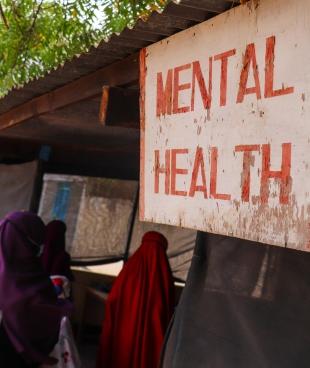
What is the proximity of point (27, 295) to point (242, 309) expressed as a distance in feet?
7.13

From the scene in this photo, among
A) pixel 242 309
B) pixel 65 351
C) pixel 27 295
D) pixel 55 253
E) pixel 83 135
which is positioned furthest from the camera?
pixel 55 253

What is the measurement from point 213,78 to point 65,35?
6099 millimetres

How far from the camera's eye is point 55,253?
721cm

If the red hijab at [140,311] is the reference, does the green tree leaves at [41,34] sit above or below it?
above

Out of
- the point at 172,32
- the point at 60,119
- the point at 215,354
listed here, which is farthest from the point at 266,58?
the point at 60,119

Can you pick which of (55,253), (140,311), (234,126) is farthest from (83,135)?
(234,126)

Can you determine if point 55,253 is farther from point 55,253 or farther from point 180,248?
point 180,248

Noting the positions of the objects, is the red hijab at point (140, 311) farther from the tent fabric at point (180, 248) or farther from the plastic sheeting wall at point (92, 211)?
the plastic sheeting wall at point (92, 211)

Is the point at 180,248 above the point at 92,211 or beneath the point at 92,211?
beneath

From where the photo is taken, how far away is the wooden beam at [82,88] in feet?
10.4

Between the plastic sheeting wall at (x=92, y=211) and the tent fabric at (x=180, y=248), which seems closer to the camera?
the tent fabric at (x=180, y=248)

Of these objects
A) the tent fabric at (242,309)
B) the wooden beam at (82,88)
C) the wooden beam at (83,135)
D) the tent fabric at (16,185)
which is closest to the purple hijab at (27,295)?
the wooden beam at (82,88)

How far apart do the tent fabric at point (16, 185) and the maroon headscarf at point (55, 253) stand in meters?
0.67

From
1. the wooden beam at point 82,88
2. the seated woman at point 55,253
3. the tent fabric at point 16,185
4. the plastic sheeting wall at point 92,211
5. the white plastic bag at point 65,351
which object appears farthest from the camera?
the plastic sheeting wall at point 92,211
